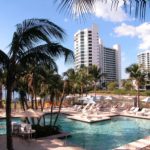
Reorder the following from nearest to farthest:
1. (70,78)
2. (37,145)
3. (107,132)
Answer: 1. (37,145)
2. (107,132)
3. (70,78)

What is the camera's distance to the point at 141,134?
17625 mm

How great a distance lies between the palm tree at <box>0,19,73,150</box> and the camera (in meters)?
9.55

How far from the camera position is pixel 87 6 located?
2.96 meters

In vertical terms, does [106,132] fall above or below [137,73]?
below

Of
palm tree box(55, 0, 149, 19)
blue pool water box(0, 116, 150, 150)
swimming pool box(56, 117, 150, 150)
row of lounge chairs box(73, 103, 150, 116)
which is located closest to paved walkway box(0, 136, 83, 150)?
blue pool water box(0, 116, 150, 150)

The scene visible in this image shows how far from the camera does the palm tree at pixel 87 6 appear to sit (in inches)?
111

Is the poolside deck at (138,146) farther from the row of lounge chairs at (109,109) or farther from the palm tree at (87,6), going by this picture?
the row of lounge chairs at (109,109)

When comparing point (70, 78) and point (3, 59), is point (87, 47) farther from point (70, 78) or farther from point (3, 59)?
point (3, 59)

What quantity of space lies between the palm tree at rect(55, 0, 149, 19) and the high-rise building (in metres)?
119

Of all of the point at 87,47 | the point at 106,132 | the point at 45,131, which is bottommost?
the point at 106,132

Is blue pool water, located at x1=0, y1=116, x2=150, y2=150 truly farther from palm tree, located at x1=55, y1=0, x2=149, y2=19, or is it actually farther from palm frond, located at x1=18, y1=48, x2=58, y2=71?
palm tree, located at x1=55, y1=0, x2=149, y2=19

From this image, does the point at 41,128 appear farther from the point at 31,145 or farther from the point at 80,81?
the point at 80,81

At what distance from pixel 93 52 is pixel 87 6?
423 feet

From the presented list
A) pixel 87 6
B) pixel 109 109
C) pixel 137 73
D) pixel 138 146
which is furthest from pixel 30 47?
pixel 137 73
